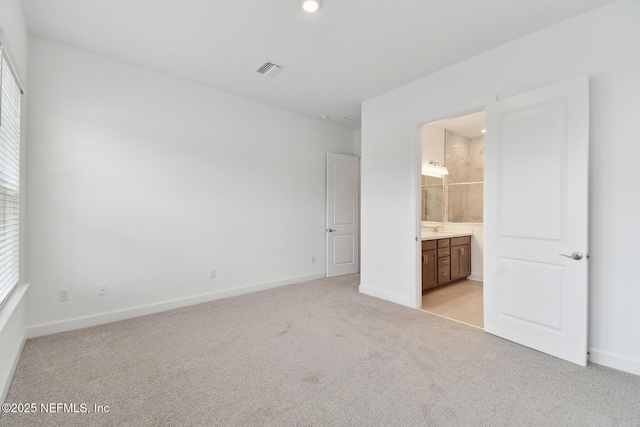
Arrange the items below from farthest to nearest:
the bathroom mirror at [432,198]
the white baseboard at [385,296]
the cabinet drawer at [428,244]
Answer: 1. the bathroom mirror at [432,198]
2. the cabinet drawer at [428,244]
3. the white baseboard at [385,296]

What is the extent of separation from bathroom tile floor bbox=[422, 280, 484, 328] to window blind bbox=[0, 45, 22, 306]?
3930 mm

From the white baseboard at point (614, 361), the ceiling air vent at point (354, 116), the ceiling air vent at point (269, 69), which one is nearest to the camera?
the white baseboard at point (614, 361)

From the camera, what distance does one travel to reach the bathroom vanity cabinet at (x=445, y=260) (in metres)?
4.10

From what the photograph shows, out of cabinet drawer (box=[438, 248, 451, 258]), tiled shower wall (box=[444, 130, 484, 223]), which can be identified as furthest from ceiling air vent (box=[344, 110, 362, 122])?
cabinet drawer (box=[438, 248, 451, 258])

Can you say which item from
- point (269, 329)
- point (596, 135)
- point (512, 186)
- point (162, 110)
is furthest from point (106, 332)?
point (596, 135)

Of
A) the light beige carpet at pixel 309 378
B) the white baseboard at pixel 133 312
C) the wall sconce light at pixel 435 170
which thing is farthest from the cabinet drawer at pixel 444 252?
the white baseboard at pixel 133 312

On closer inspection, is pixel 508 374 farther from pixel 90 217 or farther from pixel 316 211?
pixel 90 217

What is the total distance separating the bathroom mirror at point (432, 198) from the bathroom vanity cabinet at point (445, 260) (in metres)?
0.74

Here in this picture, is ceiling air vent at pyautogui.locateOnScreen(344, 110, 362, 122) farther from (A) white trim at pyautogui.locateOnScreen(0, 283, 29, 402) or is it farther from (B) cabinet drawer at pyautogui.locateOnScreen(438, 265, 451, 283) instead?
(A) white trim at pyautogui.locateOnScreen(0, 283, 29, 402)

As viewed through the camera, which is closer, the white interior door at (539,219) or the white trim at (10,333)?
the white trim at (10,333)

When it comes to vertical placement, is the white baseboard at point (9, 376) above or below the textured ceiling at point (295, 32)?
below

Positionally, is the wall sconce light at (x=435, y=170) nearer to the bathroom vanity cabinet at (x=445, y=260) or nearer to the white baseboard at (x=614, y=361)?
the bathroom vanity cabinet at (x=445, y=260)

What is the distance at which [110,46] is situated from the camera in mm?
2828

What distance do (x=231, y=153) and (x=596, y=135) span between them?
3.84 m
